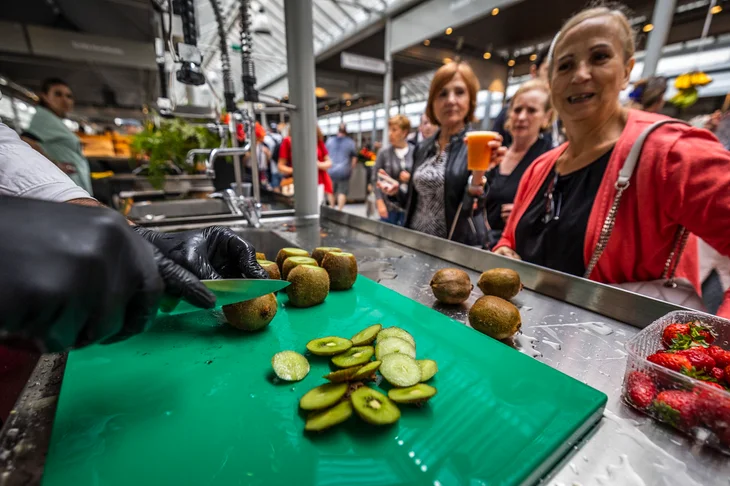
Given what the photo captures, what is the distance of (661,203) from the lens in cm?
115

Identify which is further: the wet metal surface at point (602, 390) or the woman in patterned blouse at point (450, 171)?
the woman in patterned blouse at point (450, 171)

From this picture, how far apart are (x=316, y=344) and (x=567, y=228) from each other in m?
1.20

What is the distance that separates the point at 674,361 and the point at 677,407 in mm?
87

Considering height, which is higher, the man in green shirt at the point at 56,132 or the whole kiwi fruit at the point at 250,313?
the man in green shirt at the point at 56,132

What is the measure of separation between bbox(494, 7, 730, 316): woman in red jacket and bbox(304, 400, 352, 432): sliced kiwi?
1.16 meters

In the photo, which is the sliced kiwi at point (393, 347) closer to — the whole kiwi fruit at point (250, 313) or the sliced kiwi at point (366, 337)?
the sliced kiwi at point (366, 337)

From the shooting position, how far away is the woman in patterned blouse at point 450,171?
2.15 meters

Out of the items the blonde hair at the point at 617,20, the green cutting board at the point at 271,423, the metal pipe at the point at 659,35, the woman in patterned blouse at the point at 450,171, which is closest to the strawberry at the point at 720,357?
the green cutting board at the point at 271,423

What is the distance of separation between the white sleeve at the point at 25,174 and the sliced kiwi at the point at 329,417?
0.90 meters

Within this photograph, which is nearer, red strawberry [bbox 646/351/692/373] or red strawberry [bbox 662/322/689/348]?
red strawberry [bbox 646/351/692/373]

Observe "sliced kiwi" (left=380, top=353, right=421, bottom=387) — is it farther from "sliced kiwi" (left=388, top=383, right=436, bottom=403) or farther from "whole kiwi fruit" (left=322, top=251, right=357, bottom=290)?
"whole kiwi fruit" (left=322, top=251, right=357, bottom=290)

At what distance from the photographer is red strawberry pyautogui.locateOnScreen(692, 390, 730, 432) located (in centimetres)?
52

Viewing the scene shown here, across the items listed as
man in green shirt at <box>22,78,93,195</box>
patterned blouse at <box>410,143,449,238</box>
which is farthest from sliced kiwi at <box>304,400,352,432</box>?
man in green shirt at <box>22,78,93,195</box>

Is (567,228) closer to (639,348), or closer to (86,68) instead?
(639,348)
